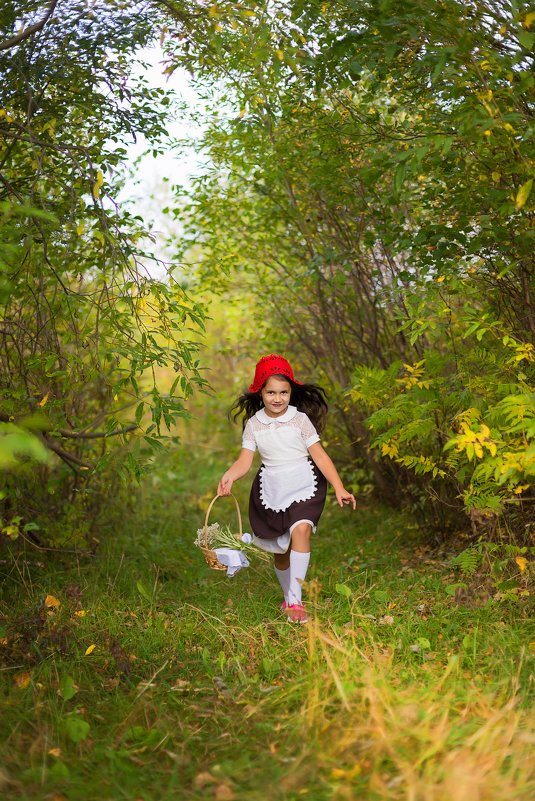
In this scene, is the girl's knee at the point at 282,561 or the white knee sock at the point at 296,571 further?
the girl's knee at the point at 282,561

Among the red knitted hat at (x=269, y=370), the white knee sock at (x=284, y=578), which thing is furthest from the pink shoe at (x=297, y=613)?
the red knitted hat at (x=269, y=370)

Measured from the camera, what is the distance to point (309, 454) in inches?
171

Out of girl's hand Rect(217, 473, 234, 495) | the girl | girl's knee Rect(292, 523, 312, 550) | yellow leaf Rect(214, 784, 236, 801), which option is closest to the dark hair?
the girl

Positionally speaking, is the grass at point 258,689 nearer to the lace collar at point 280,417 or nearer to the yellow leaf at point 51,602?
the yellow leaf at point 51,602

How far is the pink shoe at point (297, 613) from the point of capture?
3954mm

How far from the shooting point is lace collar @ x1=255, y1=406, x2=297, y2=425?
4.30 meters

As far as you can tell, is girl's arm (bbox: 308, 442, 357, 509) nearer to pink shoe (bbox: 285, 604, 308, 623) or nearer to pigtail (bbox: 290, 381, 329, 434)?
pigtail (bbox: 290, 381, 329, 434)

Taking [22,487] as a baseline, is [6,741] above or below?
below

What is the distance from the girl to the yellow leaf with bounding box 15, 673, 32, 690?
1.31 meters

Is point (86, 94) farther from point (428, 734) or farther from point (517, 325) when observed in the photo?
point (428, 734)

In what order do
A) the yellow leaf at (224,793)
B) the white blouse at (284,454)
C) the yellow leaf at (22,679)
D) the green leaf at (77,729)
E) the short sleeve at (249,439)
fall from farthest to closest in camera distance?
the short sleeve at (249,439) < the white blouse at (284,454) < the yellow leaf at (22,679) < the green leaf at (77,729) < the yellow leaf at (224,793)

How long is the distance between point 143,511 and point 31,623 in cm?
304


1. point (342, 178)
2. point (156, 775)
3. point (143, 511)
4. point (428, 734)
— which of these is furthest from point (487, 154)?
point (143, 511)

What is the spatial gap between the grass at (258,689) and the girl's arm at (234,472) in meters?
0.65
